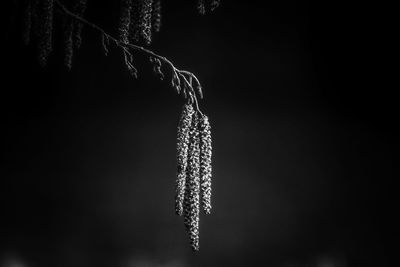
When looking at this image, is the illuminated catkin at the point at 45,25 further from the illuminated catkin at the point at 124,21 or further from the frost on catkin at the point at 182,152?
the frost on catkin at the point at 182,152

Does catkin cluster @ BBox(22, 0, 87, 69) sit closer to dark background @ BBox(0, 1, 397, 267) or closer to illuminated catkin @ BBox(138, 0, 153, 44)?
illuminated catkin @ BBox(138, 0, 153, 44)

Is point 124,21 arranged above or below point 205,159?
above

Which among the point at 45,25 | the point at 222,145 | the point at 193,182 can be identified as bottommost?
the point at 222,145

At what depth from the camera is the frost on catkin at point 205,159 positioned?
0.85 meters

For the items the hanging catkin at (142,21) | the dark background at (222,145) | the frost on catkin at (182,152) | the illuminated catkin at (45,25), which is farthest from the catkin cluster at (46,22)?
the dark background at (222,145)

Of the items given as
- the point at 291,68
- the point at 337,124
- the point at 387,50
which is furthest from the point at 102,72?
the point at 387,50

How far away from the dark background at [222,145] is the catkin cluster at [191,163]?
6.77ft

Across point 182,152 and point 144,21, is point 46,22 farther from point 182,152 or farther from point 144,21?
point 182,152

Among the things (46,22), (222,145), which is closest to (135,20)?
(46,22)

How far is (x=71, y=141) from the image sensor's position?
2994 millimetres

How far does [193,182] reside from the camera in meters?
0.86

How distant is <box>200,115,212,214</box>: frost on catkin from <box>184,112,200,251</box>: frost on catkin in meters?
0.01

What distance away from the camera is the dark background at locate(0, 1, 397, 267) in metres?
2.90

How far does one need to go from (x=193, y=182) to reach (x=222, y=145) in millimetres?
2143
